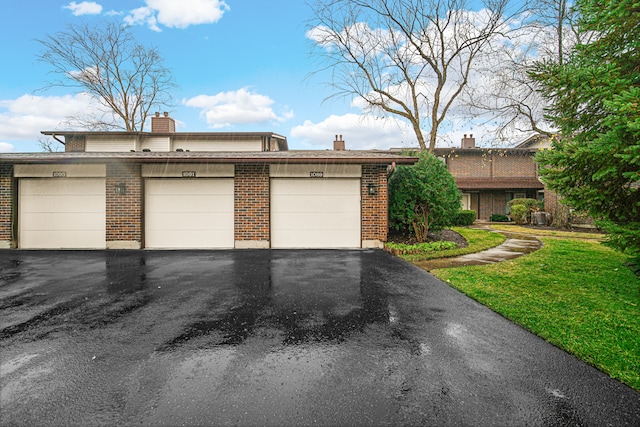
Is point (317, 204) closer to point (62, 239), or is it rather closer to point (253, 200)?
point (253, 200)

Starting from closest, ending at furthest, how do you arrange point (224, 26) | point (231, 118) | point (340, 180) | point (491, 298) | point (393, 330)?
point (393, 330) < point (491, 298) < point (340, 180) < point (224, 26) < point (231, 118)

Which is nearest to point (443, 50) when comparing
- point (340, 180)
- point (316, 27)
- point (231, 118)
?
point (316, 27)

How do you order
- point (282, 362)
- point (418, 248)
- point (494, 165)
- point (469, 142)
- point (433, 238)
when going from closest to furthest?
point (282, 362) → point (418, 248) → point (433, 238) → point (494, 165) → point (469, 142)

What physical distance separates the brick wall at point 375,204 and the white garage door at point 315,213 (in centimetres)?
24

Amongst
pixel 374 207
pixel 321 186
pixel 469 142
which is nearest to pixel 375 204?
pixel 374 207

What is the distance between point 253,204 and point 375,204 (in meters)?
3.82

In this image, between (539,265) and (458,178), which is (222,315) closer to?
(539,265)

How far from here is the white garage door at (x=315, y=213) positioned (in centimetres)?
980

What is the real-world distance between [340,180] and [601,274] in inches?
257

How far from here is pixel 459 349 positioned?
306cm

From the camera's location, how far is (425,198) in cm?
945

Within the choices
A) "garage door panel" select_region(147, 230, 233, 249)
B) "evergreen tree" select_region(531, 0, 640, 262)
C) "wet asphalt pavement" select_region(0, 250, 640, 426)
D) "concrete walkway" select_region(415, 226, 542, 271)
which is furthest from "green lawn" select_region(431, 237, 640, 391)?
"garage door panel" select_region(147, 230, 233, 249)

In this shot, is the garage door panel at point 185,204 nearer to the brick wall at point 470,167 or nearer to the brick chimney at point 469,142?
the brick wall at point 470,167

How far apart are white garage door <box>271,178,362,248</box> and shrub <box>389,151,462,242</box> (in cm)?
150
